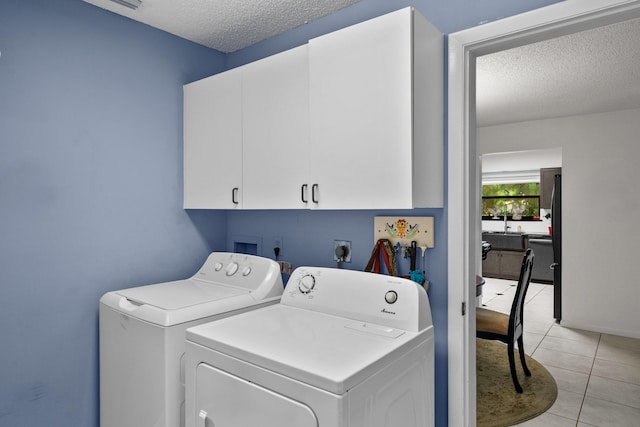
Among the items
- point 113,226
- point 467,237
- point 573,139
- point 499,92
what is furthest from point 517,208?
point 113,226

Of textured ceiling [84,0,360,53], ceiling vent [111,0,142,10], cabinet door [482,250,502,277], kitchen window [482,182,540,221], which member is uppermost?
textured ceiling [84,0,360,53]

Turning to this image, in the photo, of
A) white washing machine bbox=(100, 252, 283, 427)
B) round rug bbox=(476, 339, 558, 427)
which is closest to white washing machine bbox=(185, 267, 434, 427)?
white washing machine bbox=(100, 252, 283, 427)

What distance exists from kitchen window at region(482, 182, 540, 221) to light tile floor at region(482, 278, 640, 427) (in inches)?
155

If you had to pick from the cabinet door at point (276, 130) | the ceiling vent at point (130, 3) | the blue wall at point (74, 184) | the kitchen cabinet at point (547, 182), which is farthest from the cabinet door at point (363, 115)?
the kitchen cabinet at point (547, 182)

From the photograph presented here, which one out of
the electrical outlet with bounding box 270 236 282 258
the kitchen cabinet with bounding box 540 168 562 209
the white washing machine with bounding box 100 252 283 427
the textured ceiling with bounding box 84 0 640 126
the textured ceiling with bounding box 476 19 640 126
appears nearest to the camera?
the white washing machine with bounding box 100 252 283 427

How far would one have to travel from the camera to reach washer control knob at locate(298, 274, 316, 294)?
1.70 meters

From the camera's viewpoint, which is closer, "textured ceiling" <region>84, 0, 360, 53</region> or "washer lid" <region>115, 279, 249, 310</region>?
"washer lid" <region>115, 279, 249, 310</region>

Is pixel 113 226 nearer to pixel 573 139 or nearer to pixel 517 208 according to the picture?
pixel 573 139

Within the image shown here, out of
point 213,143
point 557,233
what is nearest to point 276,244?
point 213,143

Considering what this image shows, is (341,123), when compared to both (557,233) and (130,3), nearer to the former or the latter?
(130,3)

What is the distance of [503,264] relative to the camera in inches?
290

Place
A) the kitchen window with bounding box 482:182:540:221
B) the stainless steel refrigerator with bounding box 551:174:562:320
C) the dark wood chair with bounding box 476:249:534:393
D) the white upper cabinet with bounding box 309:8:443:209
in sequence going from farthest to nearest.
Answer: the kitchen window with bounding box 482:182:540:221 < the stainless steel refrigerator with bounding box 551:174:562:320 < the dark wood chair with bounding box 476:249:534:393 < the white upper cabinet with bounding box 309:8:443:209

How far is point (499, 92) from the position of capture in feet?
11.6

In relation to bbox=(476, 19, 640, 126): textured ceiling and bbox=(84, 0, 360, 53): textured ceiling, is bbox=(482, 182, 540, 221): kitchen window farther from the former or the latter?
bbox=(84, 0, 360, 53): textured ceiling
